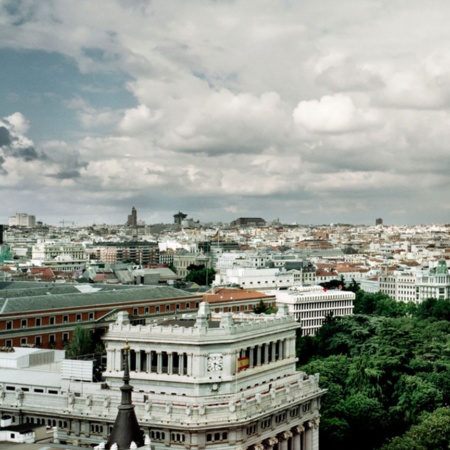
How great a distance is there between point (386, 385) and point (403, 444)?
22.4m

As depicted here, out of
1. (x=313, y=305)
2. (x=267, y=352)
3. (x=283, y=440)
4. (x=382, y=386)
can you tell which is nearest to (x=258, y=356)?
(x=267, y=352)

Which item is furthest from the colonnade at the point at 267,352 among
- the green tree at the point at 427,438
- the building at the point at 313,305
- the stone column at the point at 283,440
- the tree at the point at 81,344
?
the building at the point at 313,305

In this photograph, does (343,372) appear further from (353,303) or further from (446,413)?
(353,303)

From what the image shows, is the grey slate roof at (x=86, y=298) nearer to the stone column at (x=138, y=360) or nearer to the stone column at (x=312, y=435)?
the stone column at (x=138, y=360)

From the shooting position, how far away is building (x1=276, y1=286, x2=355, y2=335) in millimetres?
149238

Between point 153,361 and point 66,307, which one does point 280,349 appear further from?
point 66,307

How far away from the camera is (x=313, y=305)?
15212 centimetres

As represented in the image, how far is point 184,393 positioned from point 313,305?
9946 cm

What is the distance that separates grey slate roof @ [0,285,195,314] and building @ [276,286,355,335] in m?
29.8

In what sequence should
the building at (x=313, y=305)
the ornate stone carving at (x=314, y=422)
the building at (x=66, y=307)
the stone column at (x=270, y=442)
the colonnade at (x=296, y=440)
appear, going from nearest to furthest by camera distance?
the stone column at (x=270, y=442) < the colonnade at (x=296, y=440) < the ornate stone carving at (x=314, y=422) < the building at (x=66, y=307) < the building at (x=313, y=305)

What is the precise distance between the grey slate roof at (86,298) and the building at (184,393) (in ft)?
130

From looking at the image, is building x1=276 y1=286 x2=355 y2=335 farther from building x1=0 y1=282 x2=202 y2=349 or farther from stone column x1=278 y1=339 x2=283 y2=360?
stone column x1=278 y1=339 x2=283 y2=360

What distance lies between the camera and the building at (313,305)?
149m

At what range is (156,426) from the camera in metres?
50.5
